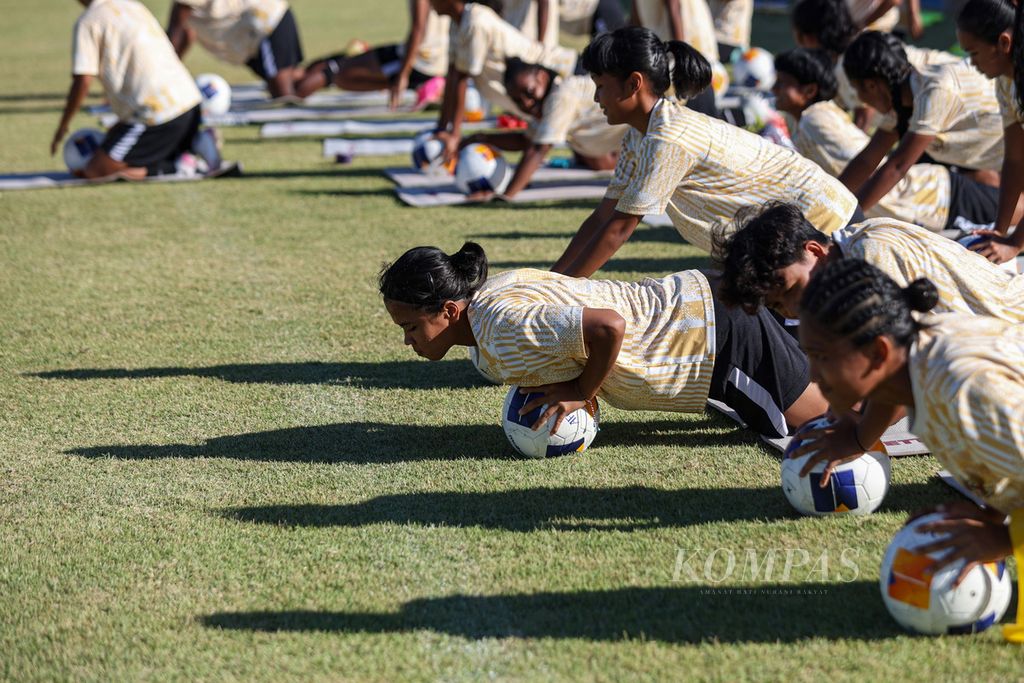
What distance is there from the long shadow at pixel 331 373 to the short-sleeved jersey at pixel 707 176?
3.61 feet

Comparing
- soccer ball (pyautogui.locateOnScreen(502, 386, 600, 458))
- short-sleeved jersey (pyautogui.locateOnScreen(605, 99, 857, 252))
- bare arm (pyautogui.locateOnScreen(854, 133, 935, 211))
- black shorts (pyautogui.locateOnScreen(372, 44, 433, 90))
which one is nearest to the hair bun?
soccer ball (pyautogui.locateOnScreen(502, 386, 600, 458))

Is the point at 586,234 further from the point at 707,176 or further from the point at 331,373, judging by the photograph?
the point at 331,373

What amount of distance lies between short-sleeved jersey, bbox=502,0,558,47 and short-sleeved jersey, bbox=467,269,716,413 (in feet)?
24.7

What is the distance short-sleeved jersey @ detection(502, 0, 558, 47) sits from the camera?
11.4 meters

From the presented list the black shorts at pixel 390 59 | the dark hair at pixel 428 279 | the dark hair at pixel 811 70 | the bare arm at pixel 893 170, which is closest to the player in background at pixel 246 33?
the black shorts at pixel 390 59

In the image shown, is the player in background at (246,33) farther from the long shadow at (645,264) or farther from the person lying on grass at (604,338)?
the person lying on grass at (604,338)

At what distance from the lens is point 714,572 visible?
3.35m

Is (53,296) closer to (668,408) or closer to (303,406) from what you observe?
(303,406)

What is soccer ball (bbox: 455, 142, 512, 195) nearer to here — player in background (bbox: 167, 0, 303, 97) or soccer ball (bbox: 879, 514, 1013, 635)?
player in background (bbox: 167, 0, 303, 97)

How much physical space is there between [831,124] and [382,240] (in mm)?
3034

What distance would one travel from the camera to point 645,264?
279 inches

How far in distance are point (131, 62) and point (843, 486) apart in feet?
26.4

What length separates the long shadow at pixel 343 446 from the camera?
443 cm

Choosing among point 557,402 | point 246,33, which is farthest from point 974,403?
point 246,33
